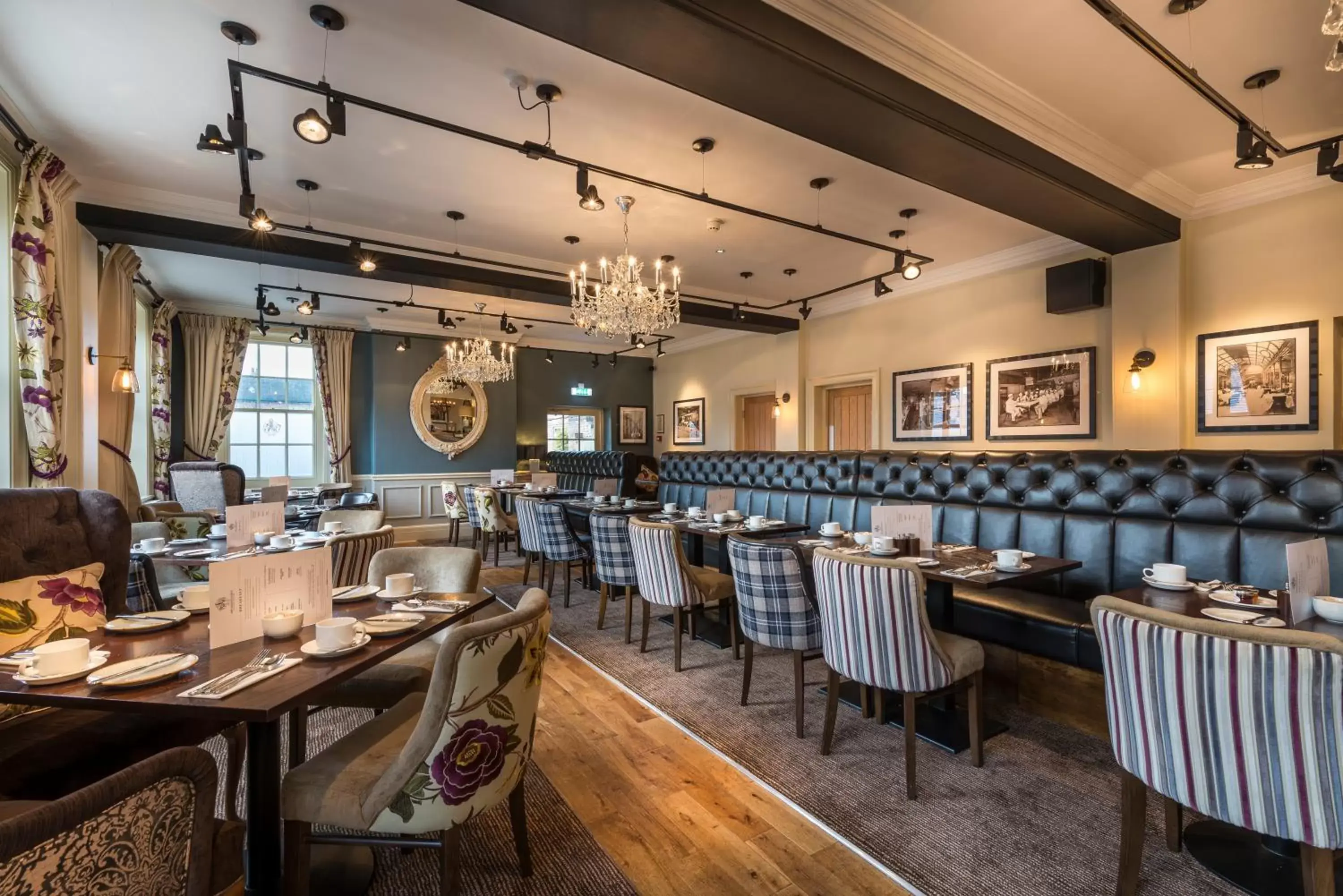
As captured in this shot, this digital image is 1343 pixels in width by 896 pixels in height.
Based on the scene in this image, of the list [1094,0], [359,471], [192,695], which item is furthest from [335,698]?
[359,471]

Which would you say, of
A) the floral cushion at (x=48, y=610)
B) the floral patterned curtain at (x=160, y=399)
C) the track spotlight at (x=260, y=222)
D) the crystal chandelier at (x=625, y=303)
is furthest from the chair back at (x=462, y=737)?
the floral patterned curtain at (x=160, y=399)

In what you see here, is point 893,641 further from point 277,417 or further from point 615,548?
point 277,417

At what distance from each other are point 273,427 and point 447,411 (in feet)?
7.67

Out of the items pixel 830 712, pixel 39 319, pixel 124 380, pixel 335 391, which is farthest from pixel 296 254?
pixel 830 712

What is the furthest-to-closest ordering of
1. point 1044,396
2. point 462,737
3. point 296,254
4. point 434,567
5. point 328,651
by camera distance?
point 1044,396 < point 296,254 < point 434,567 < point 328,651 < point 462,737

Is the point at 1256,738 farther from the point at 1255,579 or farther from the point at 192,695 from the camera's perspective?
the point at 192,695

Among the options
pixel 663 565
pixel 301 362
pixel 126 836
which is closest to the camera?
pixel 126 836

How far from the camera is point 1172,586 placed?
229 cm

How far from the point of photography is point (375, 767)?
4.98ft

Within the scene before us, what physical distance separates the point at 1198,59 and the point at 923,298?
3814 mm

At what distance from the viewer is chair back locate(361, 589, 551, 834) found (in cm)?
137

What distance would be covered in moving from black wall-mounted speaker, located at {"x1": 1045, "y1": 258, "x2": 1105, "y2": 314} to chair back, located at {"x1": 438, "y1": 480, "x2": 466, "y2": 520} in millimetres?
6905

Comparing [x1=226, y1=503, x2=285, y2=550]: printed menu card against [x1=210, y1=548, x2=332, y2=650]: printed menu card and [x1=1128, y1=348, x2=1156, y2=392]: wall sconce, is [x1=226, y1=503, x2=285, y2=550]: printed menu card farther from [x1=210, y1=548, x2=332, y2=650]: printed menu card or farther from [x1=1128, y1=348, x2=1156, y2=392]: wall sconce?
[x1=1128, y1=348, x2=1156, y2=392]: wall sconce

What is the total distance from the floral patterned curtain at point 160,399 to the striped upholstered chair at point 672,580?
6507 millimetres
